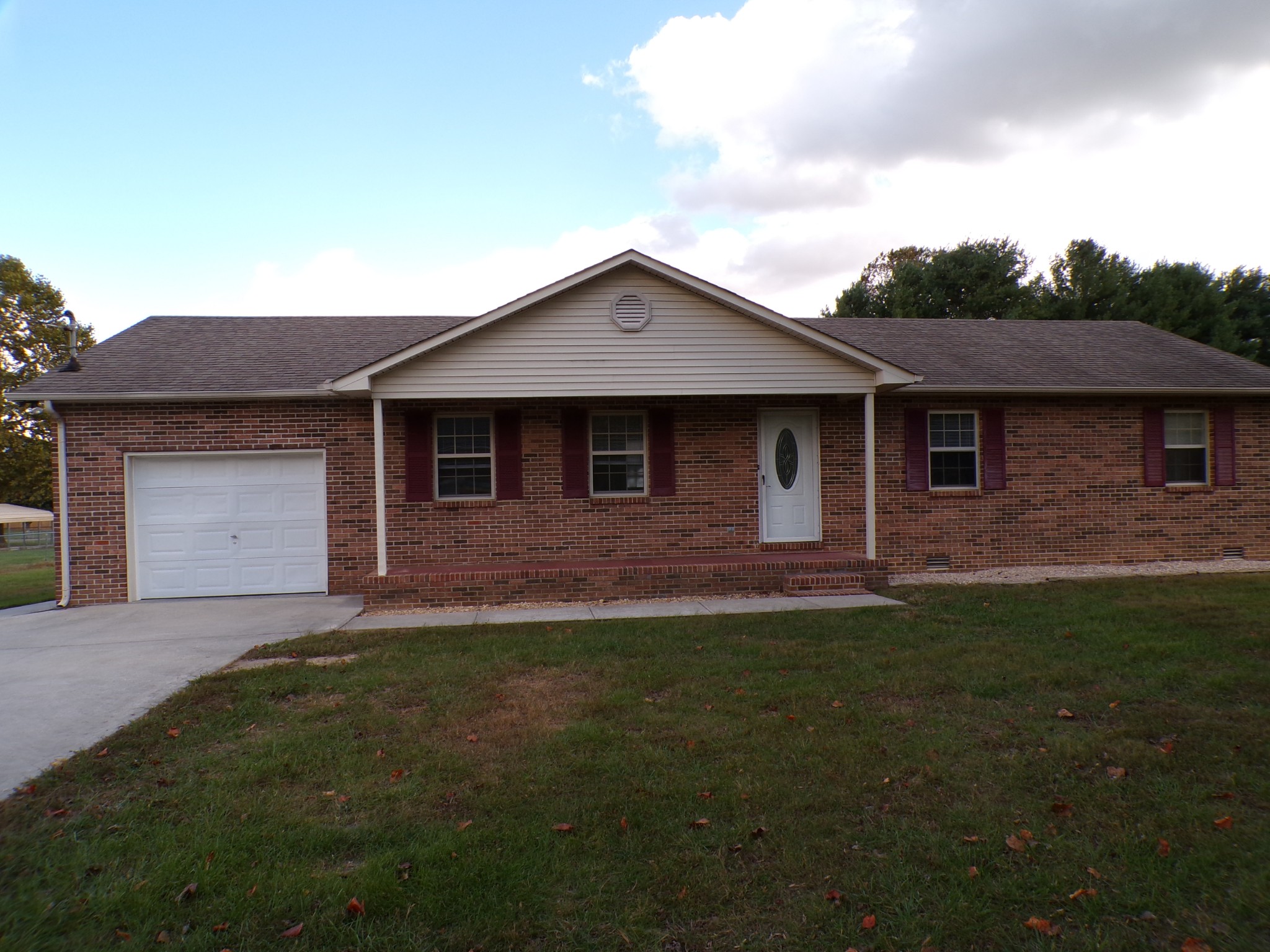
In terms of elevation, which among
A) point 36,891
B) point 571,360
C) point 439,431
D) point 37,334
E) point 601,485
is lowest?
point 36,891

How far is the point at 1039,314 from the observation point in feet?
100

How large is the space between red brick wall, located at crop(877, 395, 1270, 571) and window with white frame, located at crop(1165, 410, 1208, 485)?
0.19 meters

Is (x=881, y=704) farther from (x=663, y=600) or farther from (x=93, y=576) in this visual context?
(x=93, y=576)

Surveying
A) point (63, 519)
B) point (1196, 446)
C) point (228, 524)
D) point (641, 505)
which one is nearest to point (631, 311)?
point (641, 505)

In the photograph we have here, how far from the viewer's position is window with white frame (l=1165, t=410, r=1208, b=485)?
12233mm

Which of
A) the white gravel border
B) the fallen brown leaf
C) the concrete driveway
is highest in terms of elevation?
the white gravel border

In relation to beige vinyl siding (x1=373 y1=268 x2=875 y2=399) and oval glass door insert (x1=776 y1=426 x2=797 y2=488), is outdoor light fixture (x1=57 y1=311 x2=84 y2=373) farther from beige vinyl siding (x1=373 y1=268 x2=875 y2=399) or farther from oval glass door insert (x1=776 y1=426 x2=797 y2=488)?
oval glass door insert (x1=776 y1=426 x2=797 y2=488)

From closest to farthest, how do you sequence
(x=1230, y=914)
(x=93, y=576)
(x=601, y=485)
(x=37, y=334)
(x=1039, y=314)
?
(x=1230, y=914), (x=93, y=576), (x=601, y=485), (x=37, y=334), (x=1039, y=314)

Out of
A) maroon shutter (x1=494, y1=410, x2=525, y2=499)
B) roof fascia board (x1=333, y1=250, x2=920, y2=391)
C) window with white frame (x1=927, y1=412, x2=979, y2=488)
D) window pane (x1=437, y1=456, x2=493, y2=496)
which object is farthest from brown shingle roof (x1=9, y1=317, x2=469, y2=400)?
window with white frame (x1=927, y1=412, x2=979, y2=488)

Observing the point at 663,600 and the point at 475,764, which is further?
the point at 663,600

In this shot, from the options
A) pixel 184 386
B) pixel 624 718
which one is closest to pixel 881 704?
pixel 624 718

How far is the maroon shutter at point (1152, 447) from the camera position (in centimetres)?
1199

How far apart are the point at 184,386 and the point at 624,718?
28.5 ft

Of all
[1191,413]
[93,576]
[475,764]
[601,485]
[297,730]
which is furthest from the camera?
[1191,413]
